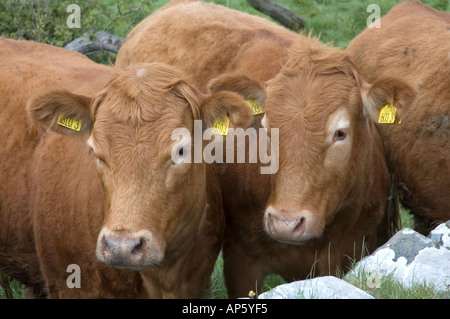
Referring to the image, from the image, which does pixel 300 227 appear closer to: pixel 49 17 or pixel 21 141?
pixel 21 141

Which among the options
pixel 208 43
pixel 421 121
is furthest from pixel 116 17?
pixel 421 121

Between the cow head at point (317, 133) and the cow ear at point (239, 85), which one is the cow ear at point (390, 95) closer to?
the cow head at point (317, 133)

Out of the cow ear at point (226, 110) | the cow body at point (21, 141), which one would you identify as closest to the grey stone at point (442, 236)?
the cow ear at point (226, 110)

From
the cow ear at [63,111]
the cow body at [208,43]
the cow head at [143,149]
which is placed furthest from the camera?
the cow body at [208,43]

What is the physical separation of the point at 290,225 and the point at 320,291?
29.0 inches

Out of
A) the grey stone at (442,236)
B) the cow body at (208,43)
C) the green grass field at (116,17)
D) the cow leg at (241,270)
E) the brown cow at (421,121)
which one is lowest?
the cow leg at (241,270)

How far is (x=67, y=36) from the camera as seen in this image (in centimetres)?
1051

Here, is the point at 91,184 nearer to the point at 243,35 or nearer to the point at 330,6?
the point at 243,35

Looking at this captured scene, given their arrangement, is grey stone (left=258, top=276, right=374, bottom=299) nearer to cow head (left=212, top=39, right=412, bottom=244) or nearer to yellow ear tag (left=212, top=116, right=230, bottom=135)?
cow head (left=212, top=39, right=412, bottom=244)

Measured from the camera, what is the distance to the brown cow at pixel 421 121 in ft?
19.4

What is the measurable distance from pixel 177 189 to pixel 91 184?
89 cm

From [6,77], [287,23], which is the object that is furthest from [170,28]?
[287,23]

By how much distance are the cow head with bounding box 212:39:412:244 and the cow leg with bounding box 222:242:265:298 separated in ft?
2.93

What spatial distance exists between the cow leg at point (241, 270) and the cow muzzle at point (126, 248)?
5.63ft
